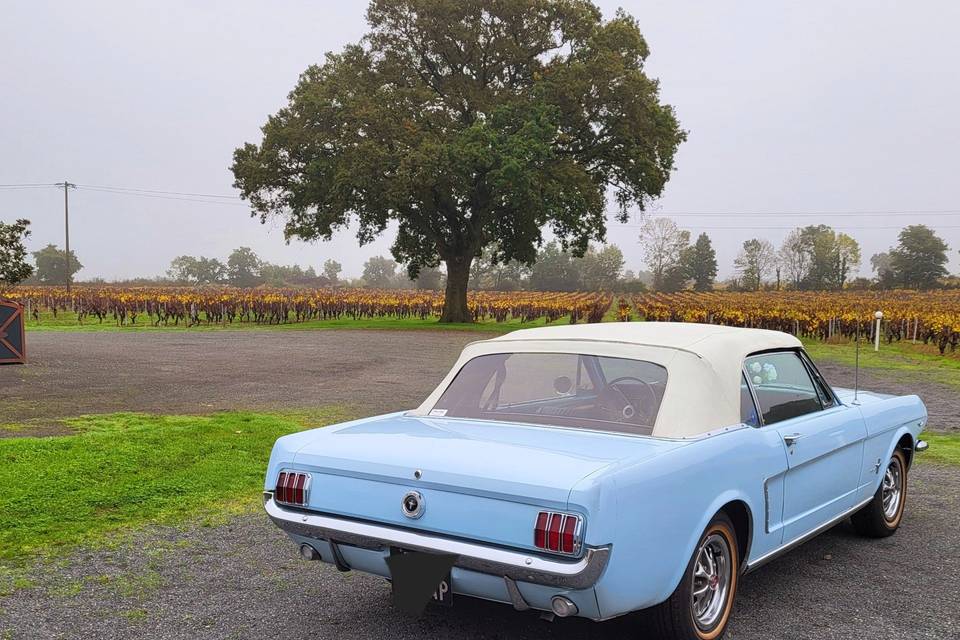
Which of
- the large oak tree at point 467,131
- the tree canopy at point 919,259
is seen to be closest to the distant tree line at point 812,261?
the tree canopy at point 919,259

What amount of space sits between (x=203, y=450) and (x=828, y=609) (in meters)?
5.89

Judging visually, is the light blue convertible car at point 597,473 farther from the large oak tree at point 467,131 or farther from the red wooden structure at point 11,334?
the large oak tree at point 467,131

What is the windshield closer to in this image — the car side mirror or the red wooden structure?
the car side mirror

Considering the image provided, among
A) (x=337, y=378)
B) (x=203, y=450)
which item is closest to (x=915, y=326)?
(x=337, y=378)

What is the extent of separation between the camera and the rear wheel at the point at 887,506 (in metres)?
5.27

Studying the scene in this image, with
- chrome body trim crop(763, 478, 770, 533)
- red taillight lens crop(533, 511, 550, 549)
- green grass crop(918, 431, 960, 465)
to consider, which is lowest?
green grass crop(918, 431, 960, 465)

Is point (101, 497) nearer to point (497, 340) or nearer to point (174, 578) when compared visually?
point (174, 578)

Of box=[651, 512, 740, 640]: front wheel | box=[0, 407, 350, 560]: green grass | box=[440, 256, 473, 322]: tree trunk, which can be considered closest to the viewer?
box=[651, 512, 740, 640]: front wheel

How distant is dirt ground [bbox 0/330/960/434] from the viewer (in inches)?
441

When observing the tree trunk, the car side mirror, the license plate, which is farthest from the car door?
the tree trunk

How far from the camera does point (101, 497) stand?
6.10 metres

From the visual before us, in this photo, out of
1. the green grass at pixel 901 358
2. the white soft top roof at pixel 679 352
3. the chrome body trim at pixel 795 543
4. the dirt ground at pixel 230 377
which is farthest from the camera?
the green grass at pixel 901 358

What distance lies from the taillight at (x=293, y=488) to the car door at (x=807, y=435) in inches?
90.7

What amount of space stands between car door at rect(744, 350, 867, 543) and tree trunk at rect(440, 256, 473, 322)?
32.8 meters
